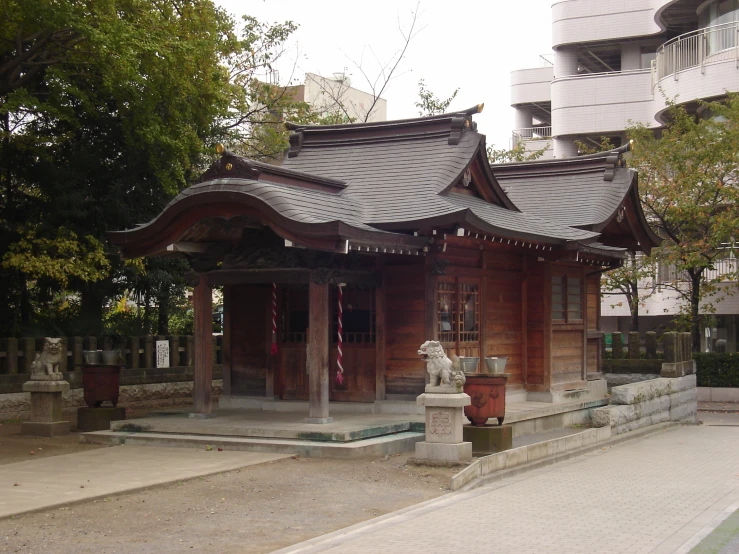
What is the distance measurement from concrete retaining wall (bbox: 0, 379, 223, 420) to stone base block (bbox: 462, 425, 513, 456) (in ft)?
29.7

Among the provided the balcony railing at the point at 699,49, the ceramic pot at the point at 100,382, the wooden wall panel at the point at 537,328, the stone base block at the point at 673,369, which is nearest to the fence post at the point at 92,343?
the ceramic pot at the point at 100,382

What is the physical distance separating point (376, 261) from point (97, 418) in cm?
568

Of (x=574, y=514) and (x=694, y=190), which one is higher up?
(x=694, y=190)

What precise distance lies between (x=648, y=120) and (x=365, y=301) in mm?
25303

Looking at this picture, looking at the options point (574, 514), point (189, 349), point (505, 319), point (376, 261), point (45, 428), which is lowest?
point (574, 514)

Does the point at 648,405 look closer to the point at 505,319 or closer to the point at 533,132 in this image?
the point at 505,319

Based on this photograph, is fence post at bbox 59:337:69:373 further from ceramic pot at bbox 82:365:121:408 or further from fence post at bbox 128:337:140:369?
ceramic pot at bbox 82:365:121:408

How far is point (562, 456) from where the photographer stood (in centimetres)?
1416

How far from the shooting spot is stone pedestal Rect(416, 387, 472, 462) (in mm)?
12125

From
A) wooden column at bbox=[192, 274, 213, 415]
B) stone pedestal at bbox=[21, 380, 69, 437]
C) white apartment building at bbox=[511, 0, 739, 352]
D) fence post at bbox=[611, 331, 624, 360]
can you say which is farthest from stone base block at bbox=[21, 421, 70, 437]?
white apartment building at bbox=[511, 0, 739, 352]

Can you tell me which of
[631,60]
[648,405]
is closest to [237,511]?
[648,405]

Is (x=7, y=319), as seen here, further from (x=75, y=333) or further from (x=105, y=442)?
(x=105, y=442)

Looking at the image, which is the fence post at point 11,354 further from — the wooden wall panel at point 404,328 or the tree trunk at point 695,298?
the tree trunk at point 695,298

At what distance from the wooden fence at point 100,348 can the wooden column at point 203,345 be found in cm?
438
